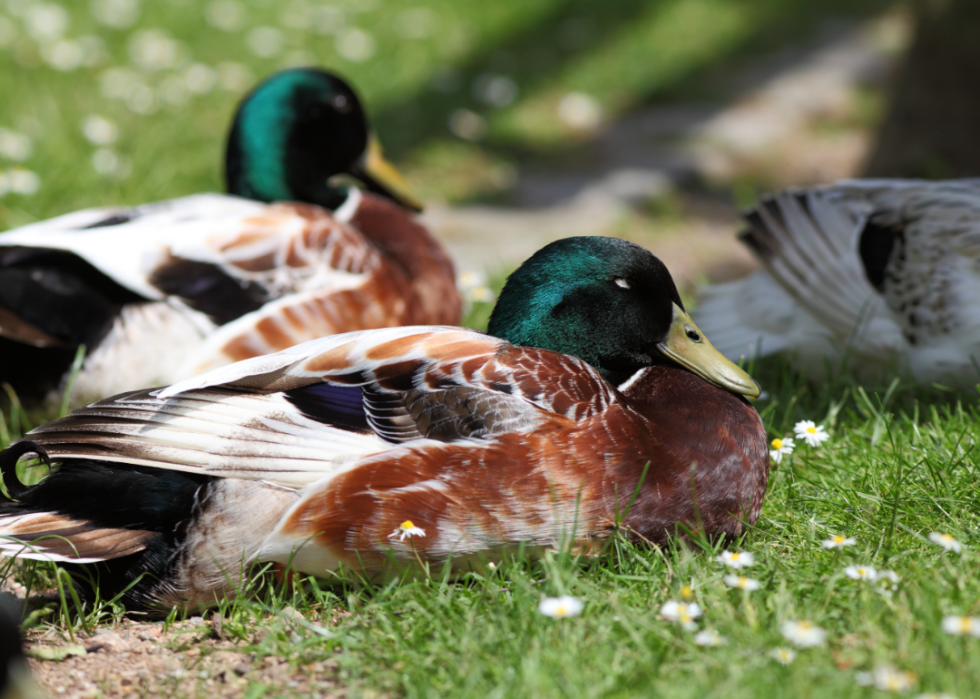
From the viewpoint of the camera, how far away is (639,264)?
271 centimetres

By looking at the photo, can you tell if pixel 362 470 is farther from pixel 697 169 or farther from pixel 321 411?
pixel 697 169

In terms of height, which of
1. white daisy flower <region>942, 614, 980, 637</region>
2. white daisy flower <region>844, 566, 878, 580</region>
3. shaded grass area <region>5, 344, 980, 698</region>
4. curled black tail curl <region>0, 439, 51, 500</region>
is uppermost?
curled black tail curl <region>0, 439, 51, 500</region>

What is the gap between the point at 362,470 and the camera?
2.34m

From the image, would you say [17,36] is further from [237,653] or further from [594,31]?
[237,653]

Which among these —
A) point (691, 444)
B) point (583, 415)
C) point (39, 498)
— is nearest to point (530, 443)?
point (583, 415)

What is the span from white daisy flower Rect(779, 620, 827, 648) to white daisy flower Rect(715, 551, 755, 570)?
268mm

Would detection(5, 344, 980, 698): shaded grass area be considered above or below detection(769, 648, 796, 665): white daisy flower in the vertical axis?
below

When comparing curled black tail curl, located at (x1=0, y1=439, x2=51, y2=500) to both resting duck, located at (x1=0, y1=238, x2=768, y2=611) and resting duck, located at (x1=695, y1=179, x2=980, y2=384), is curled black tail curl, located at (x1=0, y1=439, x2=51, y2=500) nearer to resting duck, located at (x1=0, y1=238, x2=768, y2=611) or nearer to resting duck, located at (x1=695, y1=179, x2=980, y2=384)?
resting duck, located at (x1=0, y1=238, x2=768, y2=611)

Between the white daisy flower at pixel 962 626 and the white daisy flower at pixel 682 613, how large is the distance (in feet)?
1.54

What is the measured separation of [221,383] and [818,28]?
33.0 ft

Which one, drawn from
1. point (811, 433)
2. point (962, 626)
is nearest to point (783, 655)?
point (962, 626)

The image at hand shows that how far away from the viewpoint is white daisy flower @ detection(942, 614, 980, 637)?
6.20 ft

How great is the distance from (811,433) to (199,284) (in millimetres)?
2098

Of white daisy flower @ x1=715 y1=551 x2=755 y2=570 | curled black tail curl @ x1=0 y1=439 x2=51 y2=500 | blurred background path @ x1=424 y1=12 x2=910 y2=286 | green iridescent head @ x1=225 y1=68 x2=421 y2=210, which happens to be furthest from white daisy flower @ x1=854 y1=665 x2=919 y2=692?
blurred background path @ x1=424 y1=12 x2=910 y2=286
